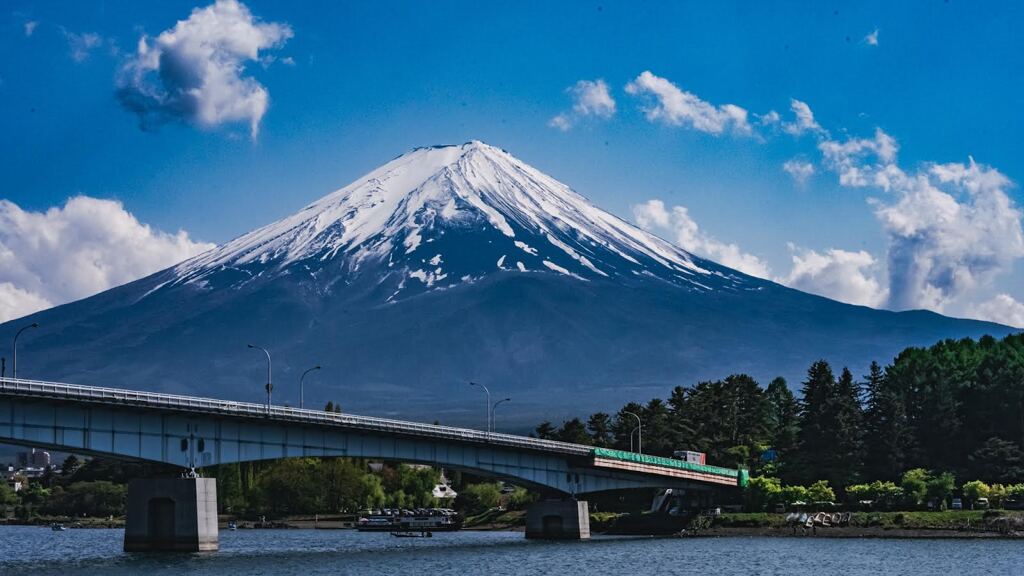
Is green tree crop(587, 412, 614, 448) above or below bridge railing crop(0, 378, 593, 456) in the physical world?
above

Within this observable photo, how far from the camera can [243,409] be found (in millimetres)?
103062

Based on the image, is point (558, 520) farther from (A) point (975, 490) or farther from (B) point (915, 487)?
(A) point (975, 490)

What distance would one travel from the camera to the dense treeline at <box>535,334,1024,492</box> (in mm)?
150250

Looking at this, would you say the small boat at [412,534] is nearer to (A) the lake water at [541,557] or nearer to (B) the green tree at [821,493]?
(A) the lake water at [541,557]

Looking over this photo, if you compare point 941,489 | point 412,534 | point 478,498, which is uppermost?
point 478,498

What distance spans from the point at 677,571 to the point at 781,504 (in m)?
55.3

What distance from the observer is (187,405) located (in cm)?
9819

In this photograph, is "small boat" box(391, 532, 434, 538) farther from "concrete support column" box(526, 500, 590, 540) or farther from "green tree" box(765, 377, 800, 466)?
"green tree" box(765, 377, 800, 466)

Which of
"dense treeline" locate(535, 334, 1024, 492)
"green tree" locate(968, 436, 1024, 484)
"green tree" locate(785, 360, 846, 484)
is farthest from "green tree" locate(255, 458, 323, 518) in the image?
"green tree" locate(968, 436, 1024, 484)

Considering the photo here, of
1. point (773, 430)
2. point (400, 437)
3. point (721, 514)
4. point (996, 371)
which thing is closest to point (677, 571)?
point (400, 437)

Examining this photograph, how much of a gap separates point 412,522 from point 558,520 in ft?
120

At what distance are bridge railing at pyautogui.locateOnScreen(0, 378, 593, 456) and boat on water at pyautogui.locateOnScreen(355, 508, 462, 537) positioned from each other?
3518 centimetres

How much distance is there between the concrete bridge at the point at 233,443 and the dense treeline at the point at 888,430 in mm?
25848

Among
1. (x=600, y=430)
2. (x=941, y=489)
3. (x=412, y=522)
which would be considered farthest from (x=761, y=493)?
(x=412, y=522)
